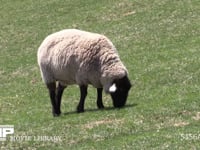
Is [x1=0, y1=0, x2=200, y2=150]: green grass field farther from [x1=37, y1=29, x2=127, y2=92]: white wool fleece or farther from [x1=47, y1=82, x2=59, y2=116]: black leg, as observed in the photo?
[x1=37, y1=29, x2=127, y2=92]: white wool fleece

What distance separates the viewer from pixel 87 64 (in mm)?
19219

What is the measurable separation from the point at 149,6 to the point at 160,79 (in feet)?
54.3

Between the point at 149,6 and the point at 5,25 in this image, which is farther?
the point at 5,25

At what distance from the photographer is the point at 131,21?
120ft

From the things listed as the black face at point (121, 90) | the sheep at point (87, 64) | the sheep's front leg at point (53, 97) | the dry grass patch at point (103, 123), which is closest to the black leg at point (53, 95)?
the sheep's front leg at point (53, 97)

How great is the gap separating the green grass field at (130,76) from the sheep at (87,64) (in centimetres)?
71

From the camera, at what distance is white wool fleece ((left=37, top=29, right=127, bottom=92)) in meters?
19.2

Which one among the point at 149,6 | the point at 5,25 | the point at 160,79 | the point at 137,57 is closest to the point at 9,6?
the point at 5,25

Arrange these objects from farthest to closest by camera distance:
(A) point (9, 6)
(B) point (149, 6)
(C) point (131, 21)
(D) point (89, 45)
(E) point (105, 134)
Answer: (A) point (9, 6), (B) point (149, 6), (C) point (131, 21), (D) point (89, 45), (E) point (105, 134)

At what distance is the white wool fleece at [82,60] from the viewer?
19.2 meters

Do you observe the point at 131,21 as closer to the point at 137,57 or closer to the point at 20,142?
the point at 137,57

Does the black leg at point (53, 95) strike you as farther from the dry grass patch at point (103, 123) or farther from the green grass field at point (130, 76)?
the dry grass patch at point (103, 123)

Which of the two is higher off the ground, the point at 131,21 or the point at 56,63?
the point at 56,63

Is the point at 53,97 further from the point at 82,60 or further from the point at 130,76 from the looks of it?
the point at 130,76
